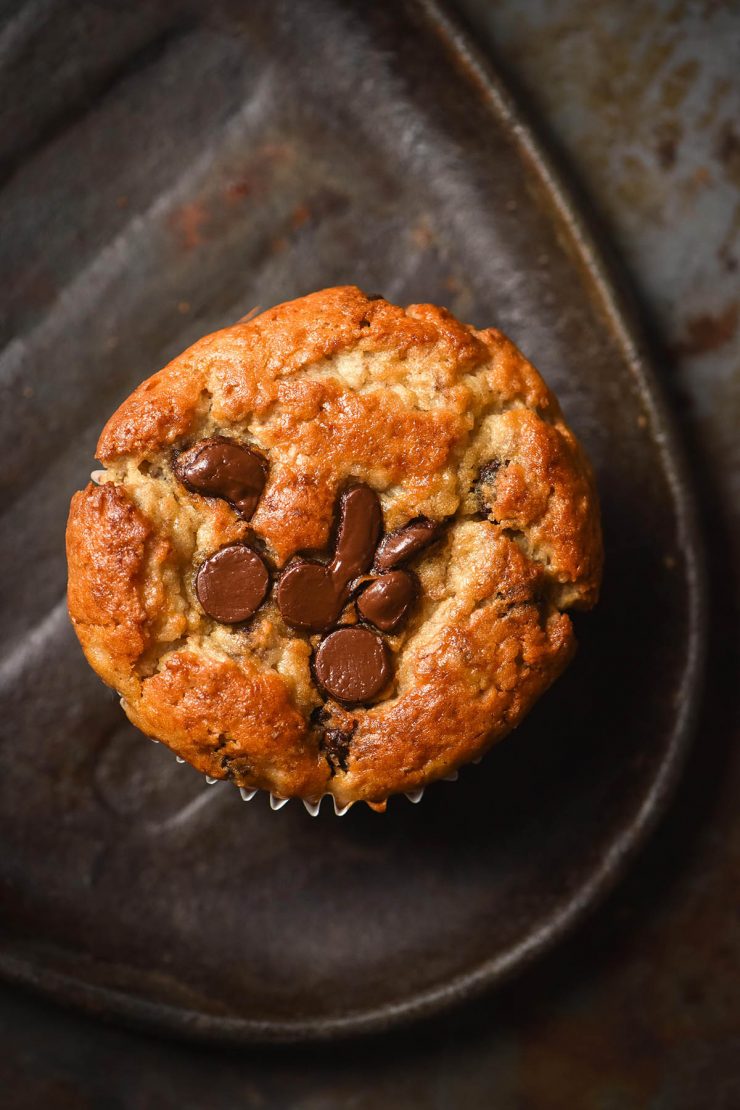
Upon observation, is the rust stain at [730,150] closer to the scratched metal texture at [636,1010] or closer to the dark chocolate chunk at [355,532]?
the scratched metal texture at [636,1010]

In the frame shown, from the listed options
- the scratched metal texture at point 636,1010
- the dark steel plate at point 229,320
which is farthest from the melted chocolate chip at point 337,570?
the scratched metal texture at point 636,1010

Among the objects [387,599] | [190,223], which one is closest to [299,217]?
[190,223]

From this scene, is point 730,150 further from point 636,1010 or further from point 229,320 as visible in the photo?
point 636,1010

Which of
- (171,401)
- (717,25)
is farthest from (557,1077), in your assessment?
(717,25)

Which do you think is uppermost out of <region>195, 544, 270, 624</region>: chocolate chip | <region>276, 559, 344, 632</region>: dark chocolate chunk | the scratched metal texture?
<region>195, 544, 270, 624</region>: chocolate chip

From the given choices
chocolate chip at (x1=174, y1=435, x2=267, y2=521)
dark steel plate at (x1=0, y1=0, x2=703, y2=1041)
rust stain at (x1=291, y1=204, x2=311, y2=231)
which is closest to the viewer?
chocolate chip at (x1=174, y1=435, x2=267, y2=521)

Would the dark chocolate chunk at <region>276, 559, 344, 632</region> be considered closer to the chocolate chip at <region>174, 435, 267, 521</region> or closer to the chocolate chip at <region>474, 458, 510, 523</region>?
the chocolate chip at <region>174, 435, 267, 521</region>

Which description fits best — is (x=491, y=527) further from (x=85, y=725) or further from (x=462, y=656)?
(x=85, y=725)

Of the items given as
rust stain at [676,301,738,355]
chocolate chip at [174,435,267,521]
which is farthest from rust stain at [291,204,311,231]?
rust stain at [676,301,738,355]
